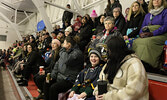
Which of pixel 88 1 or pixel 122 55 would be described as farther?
pixel 88 1

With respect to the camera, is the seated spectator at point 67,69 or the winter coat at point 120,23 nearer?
the seated spectator at point 67,69

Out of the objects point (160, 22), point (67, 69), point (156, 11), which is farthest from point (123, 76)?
point (156, 11)

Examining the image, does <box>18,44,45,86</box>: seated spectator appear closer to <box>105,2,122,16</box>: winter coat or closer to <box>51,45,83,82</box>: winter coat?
<box>51,45,83,82</box>: winter coat

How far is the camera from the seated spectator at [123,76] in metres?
1.34

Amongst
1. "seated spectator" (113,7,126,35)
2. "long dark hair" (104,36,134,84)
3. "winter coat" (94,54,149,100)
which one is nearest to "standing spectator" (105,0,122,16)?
"seated spectator" (113,7,126,35)

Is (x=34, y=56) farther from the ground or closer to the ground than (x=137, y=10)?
closer to the ground

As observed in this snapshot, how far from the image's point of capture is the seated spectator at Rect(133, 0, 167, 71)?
2264 mm

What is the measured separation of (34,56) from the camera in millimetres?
4250

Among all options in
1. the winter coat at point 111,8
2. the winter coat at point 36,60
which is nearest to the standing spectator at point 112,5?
the winter coat at point 111,8

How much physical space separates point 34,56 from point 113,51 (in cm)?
322

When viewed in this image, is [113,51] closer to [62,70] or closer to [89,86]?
[89,86]

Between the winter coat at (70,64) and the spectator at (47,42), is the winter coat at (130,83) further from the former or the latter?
the spectator at (47,42)

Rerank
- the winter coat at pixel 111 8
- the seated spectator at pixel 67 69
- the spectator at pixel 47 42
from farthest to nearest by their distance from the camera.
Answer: the spectator at pixel 47 42, the winter coat at pixel 111 8, the seated spectator at pixel 67 69

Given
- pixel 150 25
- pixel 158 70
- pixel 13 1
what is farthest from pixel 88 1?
pixel 13 1
